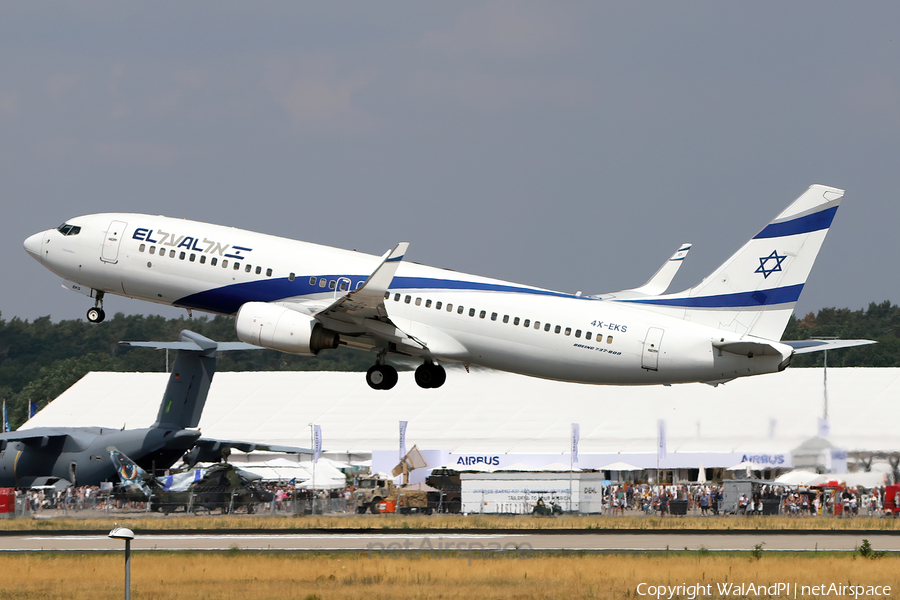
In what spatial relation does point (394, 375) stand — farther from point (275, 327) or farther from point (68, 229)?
point (68, 229)

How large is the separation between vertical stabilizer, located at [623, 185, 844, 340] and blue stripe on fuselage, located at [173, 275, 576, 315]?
5.52 meters

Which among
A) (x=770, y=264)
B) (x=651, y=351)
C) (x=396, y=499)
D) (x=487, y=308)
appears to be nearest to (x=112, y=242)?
(x=487, y=308)

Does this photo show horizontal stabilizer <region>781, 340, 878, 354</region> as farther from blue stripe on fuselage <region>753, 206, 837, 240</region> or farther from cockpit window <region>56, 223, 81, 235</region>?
cockpit window <region>56, 223, 81, 235</region>

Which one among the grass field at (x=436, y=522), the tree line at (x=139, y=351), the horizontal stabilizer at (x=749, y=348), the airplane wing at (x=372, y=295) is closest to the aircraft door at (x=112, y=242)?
the airplane wing at (x=372, y=295)

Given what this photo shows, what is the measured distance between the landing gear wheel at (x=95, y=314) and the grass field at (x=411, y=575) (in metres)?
11.4

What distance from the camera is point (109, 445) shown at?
68062mm

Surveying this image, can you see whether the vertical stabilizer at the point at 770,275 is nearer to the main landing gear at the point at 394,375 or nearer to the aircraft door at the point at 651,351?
the aircraft door at the point at 651,351

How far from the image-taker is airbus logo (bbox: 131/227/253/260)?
150ft

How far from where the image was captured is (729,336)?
43.0 meters

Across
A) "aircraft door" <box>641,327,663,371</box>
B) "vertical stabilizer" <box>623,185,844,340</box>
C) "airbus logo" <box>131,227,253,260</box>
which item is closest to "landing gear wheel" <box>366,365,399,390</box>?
"airbus logo" <box>131,227,253,260</box>

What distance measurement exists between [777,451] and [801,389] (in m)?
9.14

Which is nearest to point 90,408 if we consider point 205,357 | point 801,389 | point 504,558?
point 205,357

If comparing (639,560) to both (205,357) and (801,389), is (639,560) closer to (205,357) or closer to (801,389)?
(801,389)

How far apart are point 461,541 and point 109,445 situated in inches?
1143
